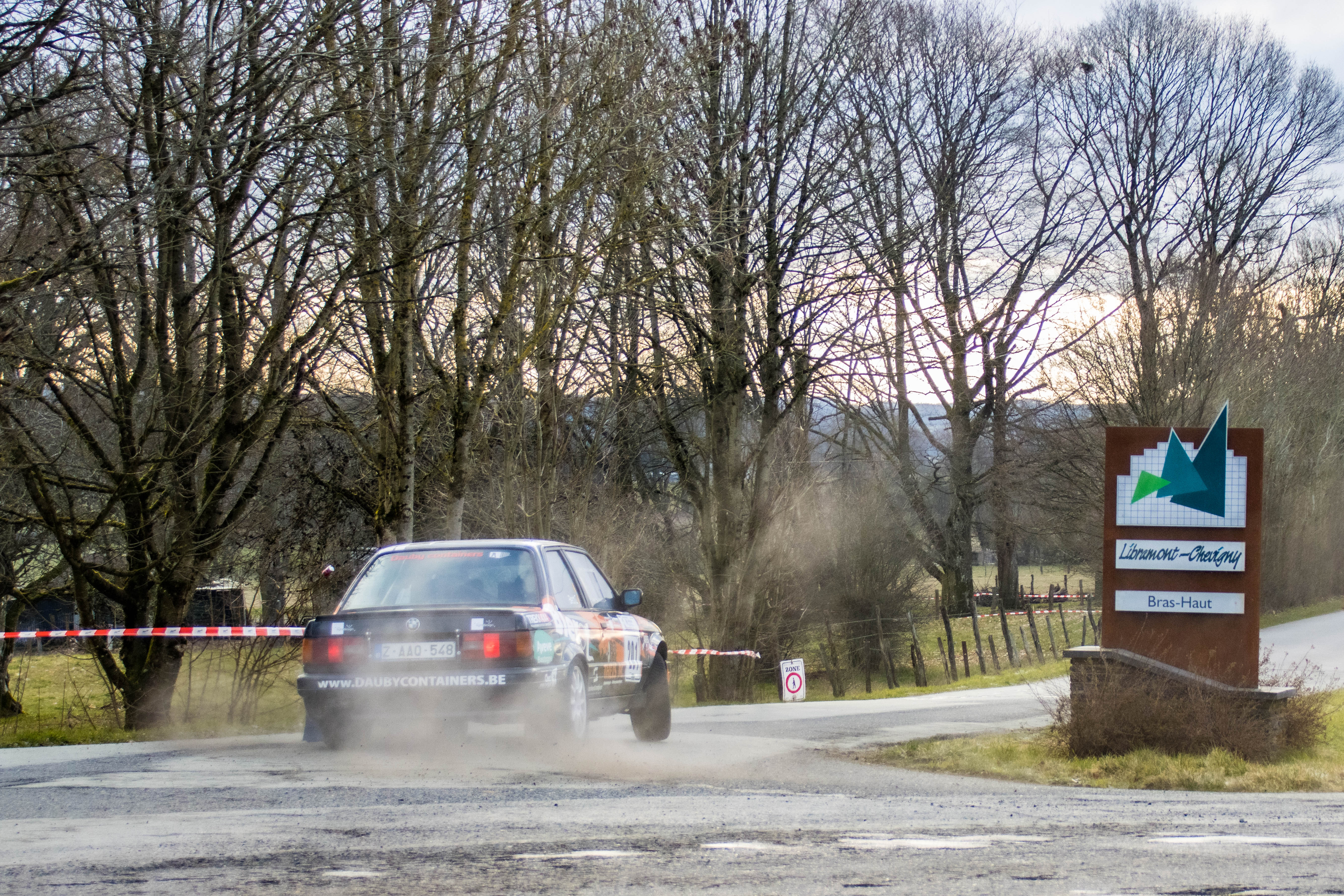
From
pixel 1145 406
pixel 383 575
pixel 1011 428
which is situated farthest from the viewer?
pixel 1011 428

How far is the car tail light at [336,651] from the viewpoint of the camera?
937cm

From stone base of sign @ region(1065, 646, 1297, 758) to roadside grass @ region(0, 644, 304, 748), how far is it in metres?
7.84

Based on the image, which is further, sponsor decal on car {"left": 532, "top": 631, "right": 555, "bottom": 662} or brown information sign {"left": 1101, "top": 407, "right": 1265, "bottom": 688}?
brown information sign {"left": 1101, "top": 407, "right": 1265, "bottom": 688}

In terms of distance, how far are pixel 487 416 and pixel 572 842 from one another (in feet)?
63.2

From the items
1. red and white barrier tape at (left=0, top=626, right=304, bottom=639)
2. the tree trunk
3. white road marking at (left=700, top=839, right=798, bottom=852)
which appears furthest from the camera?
the tree trunk

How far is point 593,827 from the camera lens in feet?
22.3

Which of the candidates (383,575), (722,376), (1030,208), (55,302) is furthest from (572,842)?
(1030,208)

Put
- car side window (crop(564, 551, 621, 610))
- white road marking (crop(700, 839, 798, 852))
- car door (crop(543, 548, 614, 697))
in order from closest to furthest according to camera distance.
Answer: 1. white road marking (crop(700, 839, 798, 852))
2. car door (crop(543, 548, 614, 697))
3. car side window (crop(564, 551, 621, 610))

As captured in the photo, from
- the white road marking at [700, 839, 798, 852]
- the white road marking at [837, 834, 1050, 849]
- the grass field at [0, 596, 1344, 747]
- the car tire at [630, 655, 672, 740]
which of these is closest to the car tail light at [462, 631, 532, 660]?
the car tire at [630, 655, 672, 740]

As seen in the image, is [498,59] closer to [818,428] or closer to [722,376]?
[722,376]

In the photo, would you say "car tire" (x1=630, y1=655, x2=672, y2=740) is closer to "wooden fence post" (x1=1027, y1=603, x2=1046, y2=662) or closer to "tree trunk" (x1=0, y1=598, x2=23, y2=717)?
"tree trunk" (x1=0, y1=598, x2=23, y2=717)

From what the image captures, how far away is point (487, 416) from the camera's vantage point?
82.6 feet

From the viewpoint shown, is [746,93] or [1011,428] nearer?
[746,93]

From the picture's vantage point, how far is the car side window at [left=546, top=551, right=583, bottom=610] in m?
10.1
